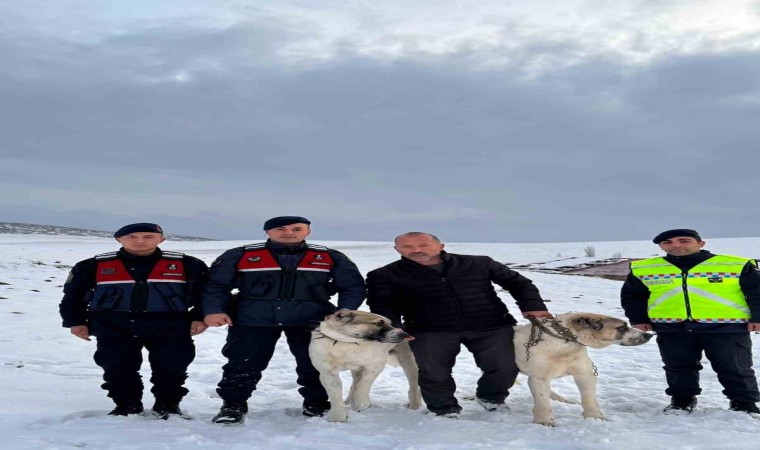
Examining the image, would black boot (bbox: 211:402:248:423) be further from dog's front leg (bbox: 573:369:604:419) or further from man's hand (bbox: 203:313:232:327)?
dog's front leg (bbox: 573:369:604:419)

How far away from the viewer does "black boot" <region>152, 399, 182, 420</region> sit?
201 inches

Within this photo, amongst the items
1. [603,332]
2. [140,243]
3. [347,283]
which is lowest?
[603,332]

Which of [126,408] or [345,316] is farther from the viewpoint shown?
[126,408]

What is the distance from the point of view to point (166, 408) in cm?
516

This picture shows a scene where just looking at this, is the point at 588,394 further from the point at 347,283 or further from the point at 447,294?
the point at 347,283

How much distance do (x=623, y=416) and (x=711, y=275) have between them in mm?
1528

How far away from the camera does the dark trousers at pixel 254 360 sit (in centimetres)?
515

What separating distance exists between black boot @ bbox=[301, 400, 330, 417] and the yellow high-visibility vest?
320 centimetres

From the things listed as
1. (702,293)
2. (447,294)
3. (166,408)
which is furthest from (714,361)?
(166,408)

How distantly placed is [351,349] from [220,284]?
1299mm

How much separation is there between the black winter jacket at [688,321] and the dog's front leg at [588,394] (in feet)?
3.68

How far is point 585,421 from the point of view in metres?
4.84

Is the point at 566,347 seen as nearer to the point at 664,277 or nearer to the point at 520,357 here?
the point at 520,357

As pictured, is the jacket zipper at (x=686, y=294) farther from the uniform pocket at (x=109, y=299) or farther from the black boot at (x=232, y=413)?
the uniform pocket at (x=109, y=299)
